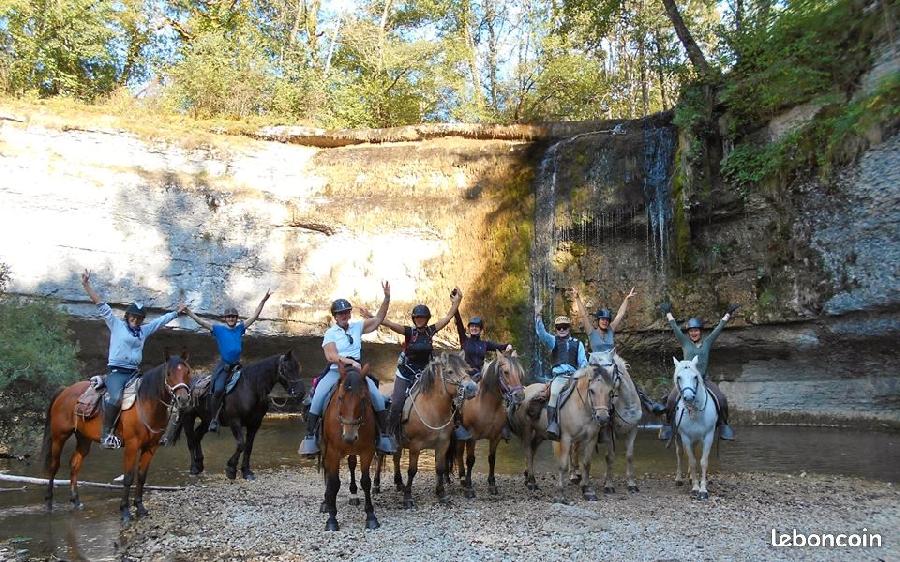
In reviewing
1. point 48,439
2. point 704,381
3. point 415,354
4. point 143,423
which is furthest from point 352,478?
point 704,381

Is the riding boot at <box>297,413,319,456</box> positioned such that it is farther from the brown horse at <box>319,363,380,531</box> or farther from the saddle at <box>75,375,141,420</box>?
the saddle at <box>75,375,141,420</box>

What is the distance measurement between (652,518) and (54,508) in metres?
7.50

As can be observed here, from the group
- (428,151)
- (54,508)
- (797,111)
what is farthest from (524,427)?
(428,151)

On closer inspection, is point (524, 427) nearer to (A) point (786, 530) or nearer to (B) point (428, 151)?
(A) point (786, 530)

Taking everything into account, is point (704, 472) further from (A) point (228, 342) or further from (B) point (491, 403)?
(A) point (228, 342)

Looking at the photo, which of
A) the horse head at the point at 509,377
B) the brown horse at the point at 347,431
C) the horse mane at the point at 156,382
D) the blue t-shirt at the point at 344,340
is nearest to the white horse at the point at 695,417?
the horse head at the point at 509,377

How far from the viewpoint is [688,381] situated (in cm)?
850

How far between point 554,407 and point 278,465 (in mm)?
5965

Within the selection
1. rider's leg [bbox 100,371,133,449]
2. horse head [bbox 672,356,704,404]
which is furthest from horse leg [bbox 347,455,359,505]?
horse head [bbox 672,356,704,404]

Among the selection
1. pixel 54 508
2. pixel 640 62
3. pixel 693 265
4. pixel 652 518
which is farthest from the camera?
pixel 640 62

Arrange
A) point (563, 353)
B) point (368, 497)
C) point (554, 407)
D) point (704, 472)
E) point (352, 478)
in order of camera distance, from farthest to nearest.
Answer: point (563, 353) → point (554, 407) → point (352, 478) → point (704, 472) → point (368, 497)

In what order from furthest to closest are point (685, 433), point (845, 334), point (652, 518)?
point (845, 334) < point (685, 433) < point (652, 518)

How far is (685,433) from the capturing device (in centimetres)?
888

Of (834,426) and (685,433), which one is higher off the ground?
(685,433)
